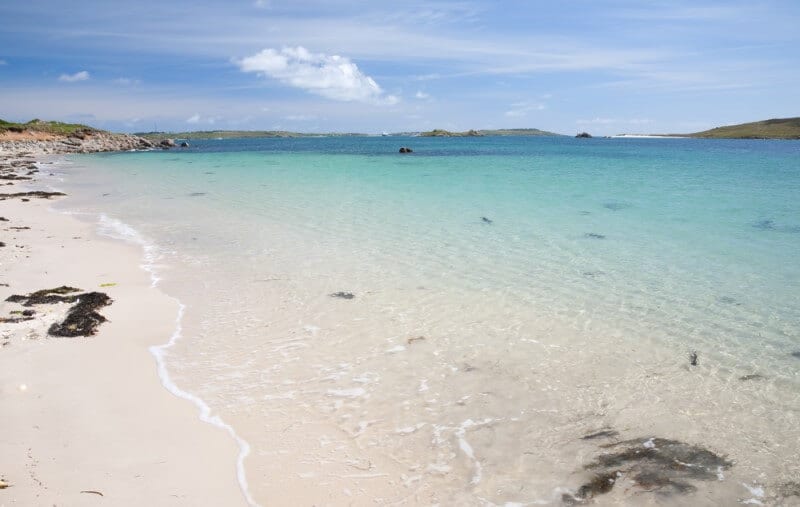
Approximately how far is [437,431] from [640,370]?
312 cm

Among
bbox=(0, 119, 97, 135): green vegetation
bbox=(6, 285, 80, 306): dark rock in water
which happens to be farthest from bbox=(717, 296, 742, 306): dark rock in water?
bbox=(0, 119, 97, 135): green vegetation

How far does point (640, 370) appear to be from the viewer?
22.2 ft

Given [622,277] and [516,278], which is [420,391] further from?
[622,277]

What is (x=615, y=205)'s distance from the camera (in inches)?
840

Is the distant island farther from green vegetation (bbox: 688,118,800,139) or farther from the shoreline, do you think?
the shoreline

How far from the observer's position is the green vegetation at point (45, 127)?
72.1 meters

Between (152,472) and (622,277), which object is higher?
(622,277)

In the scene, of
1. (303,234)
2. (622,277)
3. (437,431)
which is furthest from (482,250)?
(437,431)

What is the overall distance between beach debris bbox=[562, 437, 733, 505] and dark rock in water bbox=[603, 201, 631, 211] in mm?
16579

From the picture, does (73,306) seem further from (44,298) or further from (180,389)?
(180,389)

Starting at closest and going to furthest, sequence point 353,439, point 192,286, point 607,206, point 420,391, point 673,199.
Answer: point 353,439
point 420,391
point 192,286
point 607,206
point 673,199

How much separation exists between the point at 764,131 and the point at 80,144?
636 feet

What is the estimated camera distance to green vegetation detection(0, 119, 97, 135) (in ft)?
236

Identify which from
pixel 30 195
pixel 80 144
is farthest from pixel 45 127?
pixel 30 195
